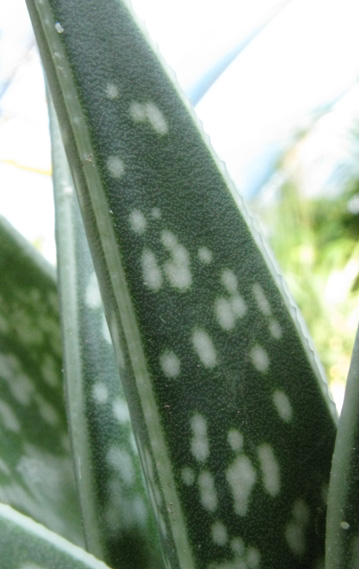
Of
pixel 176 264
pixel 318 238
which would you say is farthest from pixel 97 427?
pixel 318 238

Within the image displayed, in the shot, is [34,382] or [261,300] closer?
[261,300]

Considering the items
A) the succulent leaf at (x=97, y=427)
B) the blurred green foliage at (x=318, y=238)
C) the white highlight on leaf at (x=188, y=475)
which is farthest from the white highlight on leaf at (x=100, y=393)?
the blurred green foliage at (x=318, y=238)

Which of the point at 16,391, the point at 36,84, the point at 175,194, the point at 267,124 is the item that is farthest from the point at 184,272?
the point at 267,124

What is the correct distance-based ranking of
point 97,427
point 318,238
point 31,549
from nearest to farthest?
point 31,549
point 97,427
point 318,238

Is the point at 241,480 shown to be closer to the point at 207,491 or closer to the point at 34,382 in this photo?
the point at 207,491

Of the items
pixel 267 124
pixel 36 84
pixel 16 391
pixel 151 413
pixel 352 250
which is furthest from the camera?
pixel 352 250

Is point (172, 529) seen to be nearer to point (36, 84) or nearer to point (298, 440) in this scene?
point (298, 440)

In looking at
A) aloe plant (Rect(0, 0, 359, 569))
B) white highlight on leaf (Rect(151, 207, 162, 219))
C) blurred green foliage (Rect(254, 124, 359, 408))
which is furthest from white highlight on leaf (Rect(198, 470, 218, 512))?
blurred green foliage (Rect(254, 124, 359, 408))

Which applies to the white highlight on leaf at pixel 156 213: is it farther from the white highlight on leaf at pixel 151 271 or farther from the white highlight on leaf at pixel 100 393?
the white highlight on leaf at pixel 100 393
